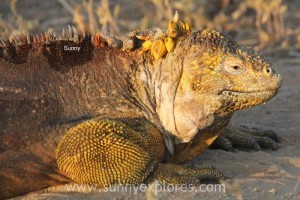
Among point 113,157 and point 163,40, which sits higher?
point 163,40

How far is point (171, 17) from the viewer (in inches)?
455

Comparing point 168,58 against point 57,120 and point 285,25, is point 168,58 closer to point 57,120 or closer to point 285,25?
point 57,120

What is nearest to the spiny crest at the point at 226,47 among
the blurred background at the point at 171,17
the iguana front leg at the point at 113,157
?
the iguana front leg at the point at 113,157

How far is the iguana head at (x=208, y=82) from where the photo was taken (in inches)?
227

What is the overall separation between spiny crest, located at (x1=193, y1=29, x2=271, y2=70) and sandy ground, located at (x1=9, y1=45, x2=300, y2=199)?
40.9 inches

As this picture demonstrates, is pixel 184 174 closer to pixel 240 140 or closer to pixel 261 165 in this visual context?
pixel 261 165

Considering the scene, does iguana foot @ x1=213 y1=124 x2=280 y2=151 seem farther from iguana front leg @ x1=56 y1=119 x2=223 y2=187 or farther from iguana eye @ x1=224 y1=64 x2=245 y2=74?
iguana eye @ x1=224 y1=64 x2=245 y2=74

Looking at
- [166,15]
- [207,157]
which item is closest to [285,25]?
[166,15]

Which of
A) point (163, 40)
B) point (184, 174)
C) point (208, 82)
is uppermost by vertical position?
point (163, 40)

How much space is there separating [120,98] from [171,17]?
5810 mm

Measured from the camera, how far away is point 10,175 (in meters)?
5.71

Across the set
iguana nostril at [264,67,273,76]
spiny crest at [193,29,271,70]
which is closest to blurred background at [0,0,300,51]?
spiny crest at [193,29,271,70]

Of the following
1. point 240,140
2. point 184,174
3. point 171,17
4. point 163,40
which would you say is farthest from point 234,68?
point 171,17

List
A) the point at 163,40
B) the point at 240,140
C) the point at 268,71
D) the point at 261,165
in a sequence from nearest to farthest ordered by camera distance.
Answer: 1. the point at 268,71
2. the point at 163,40
3. the point at 261,165
4. the point at 240,140
